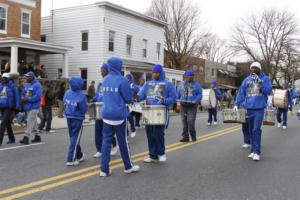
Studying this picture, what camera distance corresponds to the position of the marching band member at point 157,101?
26.1ft

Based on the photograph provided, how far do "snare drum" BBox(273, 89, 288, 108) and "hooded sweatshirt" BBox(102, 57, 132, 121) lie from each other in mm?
10453

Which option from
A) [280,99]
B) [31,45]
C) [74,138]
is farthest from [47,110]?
[31,45]

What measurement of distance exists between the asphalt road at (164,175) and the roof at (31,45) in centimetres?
1452

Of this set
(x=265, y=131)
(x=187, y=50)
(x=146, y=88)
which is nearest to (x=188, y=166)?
(x=146, y=88)

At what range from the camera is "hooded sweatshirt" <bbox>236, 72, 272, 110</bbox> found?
8466 millimetres

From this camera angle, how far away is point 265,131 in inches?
577

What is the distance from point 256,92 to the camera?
8.56 m

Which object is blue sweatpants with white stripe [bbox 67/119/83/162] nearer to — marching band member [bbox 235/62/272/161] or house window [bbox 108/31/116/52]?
marching band member [bbox 235/62/272/161]

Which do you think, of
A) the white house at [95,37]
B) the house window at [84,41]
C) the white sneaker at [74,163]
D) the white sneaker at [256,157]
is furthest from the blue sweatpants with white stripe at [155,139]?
the house window at [84,41]

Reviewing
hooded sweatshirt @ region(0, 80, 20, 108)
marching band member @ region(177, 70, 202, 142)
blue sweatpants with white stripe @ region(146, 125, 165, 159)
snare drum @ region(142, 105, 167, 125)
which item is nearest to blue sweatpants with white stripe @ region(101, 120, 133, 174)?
snare drum @ region(142, 105, 167, 125)

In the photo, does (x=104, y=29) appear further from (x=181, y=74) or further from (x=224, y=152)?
(x=224, y=152)

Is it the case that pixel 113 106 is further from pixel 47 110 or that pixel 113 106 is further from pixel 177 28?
pixel 177 28

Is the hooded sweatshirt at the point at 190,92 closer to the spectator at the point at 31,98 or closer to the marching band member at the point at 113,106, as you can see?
the spectator at the point at 31,98

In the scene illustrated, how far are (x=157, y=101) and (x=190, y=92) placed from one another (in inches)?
127
